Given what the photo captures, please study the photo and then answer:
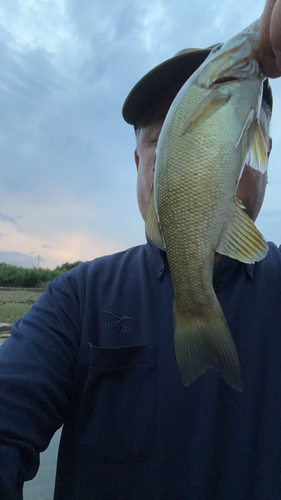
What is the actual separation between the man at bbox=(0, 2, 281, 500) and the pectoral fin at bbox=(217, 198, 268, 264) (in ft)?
1.91

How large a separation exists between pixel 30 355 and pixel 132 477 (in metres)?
0.66

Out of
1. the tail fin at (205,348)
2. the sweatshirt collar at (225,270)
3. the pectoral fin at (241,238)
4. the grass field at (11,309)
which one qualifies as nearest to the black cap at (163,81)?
the sweatshirt collar at (225,270)

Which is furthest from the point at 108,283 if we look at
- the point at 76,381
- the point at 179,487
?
the point at 179,487

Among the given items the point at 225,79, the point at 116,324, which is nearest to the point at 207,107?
the point at 225,79

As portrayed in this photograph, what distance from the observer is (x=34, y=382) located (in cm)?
124

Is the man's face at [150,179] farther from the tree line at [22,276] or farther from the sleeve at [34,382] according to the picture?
the tree line at [22,276]

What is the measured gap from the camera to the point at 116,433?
51.8 inches

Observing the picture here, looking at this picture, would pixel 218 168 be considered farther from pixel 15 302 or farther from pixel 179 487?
pixel 15 302

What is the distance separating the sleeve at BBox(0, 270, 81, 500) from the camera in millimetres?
1119

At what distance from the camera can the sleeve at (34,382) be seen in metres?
1.12

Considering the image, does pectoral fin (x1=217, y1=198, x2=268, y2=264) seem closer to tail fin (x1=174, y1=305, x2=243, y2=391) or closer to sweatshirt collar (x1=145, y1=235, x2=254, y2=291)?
tail fin (x1=174, y1=305, x2=243, y2=391)

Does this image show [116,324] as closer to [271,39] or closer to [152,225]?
[152,225]

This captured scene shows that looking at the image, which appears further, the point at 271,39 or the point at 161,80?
the point at 161,80

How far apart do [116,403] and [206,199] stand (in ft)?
3.34
